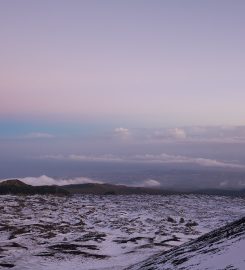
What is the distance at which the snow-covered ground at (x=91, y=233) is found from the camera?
3478cm

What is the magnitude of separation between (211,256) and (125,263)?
1485 cm

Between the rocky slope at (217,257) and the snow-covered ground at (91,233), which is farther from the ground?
Result: the rocky slope at (217,257)

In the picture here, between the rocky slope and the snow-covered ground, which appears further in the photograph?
the snow-covered ground

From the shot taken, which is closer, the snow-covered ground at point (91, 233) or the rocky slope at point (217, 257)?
the rocky slope at point (217, 257)

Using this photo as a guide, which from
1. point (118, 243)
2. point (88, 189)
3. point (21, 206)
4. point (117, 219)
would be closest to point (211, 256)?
point (118, 243)

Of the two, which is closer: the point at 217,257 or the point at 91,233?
the point at 217,257

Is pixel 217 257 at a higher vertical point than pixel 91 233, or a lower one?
Result: higher

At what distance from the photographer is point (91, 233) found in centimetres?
4594

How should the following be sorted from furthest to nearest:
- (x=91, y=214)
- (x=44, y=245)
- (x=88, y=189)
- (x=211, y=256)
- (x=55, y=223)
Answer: (x=88, y=189) < (x=91, y=214) < (x=55, y=223) < (x=44, y=245) < (x=211, y=256)

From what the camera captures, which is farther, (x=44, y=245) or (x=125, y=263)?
(x=44, y=245)

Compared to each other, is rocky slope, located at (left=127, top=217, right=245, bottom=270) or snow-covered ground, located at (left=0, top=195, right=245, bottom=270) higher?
rocky slope, located at (left=127, top=217, right=245, bottom=270)

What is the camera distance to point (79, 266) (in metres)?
33.1

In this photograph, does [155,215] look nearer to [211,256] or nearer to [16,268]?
[16,268]

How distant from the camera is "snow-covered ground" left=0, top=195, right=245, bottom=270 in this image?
34781mm
